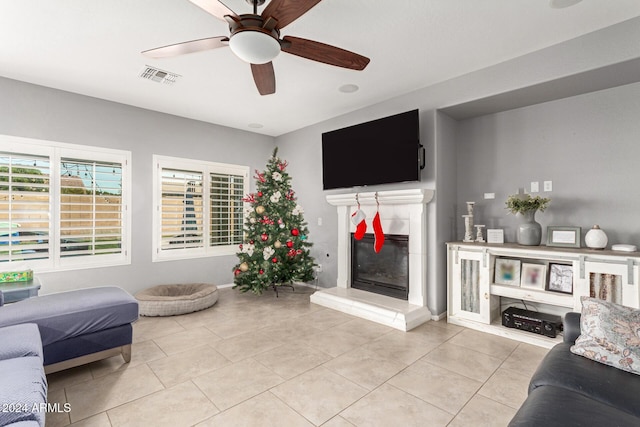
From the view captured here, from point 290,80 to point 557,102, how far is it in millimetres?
2826

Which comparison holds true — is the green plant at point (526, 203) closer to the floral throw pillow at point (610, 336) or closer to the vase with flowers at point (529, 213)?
the vase with flowers at point (529, 213)

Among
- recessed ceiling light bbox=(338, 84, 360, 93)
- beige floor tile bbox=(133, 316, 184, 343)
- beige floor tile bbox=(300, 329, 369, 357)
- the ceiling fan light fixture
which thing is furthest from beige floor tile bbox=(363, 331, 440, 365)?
recessed ceiling light bbox=(338, 84, 360, 93)

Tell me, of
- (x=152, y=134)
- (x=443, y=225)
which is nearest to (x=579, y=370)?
(x=443, y=225)

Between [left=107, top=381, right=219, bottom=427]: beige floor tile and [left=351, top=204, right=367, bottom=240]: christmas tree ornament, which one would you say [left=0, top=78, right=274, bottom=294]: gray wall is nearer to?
[left=351, top=204, right=367, bottom=240]: christmas tree ornament

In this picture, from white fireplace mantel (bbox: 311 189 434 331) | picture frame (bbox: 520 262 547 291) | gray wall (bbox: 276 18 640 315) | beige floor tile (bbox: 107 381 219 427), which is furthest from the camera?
white fireplace mantel (bbox: 311 189 434 331)

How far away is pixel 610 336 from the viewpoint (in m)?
1.70

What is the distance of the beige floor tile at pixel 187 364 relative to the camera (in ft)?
7.78

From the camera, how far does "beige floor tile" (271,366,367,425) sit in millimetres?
1973

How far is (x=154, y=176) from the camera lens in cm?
448

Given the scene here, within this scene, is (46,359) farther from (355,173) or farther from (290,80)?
(355,173)

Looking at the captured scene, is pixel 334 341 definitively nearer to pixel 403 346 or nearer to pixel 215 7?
pixel 403 346

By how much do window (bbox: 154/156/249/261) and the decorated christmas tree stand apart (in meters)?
0.68

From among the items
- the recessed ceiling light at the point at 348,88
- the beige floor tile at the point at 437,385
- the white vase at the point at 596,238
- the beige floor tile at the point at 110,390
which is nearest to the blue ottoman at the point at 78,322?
the beige floor tile at the point at 110,390

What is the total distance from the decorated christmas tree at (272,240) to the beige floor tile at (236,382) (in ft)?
6.60
